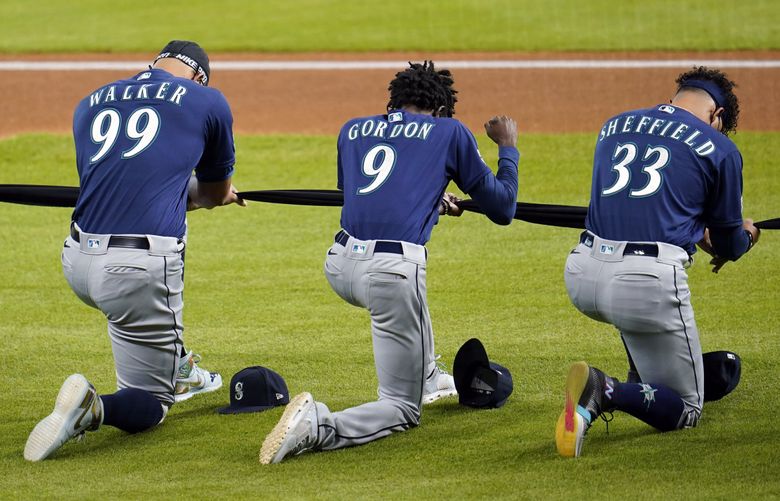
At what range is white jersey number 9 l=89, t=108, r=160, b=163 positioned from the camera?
5434 millimetres

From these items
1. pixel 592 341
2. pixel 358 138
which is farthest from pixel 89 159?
pixel 592 341

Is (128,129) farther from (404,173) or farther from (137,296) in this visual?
(404,173)

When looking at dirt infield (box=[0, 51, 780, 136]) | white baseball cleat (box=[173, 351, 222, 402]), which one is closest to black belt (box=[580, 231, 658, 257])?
white baseball cleat (box=[173, 351, 222, 402])

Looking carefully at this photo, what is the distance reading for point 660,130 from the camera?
5.40 meters

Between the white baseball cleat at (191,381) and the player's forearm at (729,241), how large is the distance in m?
2.63

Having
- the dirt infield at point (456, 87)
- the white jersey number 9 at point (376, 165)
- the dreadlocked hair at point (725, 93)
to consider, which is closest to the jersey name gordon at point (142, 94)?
the white jersey number 9 at point (376, 165)

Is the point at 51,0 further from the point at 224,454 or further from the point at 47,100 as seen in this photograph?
the point at 224,454

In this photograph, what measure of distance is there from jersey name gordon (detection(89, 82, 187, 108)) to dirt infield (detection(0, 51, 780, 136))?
330 inches

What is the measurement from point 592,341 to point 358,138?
7.84 feet

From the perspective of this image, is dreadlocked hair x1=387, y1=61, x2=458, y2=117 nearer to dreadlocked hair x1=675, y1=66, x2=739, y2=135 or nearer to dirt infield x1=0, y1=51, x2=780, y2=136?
dreadlocked hair x1=675, y1=66, x2=739, y2=135

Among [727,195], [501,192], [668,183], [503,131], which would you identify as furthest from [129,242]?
[727,195]

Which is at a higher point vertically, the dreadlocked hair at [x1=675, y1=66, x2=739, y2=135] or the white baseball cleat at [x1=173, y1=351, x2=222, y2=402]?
the dreadlocked hair at [x1=675, y1=66, x2=739, y2=135]

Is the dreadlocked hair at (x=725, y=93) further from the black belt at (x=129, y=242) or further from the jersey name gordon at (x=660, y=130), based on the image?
the black belt at (x=129, y=242)

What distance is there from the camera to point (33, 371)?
6816mm
